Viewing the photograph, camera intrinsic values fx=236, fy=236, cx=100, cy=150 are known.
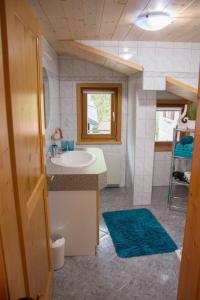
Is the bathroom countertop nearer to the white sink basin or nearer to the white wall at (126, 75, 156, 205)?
the white sink basin

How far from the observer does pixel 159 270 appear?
6.73 feet

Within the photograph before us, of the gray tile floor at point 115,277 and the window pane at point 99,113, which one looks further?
the window pane at point 99,113

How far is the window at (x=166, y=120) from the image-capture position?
11.9 ft

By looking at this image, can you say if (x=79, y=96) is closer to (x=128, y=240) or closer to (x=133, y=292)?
(x=128, y=240)

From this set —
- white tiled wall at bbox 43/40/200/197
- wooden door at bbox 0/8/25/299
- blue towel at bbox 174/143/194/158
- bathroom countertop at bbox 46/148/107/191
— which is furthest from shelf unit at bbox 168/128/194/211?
wooden door at bbox 0/8/25/299

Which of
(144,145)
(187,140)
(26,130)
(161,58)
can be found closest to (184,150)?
(187,140)

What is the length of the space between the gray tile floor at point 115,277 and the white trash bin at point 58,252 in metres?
0.06

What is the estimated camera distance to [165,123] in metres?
3.83

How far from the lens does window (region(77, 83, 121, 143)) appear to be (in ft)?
11.5

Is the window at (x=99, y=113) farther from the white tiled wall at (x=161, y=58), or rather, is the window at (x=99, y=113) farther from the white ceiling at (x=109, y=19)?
the white ceiling at (x=109, y=19)

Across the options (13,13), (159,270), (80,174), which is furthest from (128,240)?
(13,13)

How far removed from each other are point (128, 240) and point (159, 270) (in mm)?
461

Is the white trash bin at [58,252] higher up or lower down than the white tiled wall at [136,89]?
lower down

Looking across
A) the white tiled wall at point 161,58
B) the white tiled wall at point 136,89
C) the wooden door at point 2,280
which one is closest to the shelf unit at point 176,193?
the white tiled wall at point 136,89
